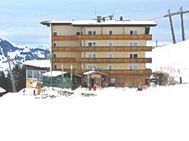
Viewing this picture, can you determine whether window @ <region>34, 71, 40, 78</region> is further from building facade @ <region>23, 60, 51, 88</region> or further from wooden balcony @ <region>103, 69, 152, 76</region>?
wooden balcony @ <region>103, 69, 152, 76</region>

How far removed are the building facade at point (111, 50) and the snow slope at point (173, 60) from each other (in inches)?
306

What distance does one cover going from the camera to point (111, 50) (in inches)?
2960

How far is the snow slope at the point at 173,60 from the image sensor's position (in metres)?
89.2

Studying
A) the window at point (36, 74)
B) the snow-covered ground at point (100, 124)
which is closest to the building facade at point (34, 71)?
the window at point (36, 74)

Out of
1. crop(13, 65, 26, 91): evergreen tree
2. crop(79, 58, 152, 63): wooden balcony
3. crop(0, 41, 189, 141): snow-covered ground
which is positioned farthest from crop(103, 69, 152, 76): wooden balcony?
crop(0, 41, 189, 141): snow-covered ground

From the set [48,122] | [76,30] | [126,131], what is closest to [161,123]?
[126,131]

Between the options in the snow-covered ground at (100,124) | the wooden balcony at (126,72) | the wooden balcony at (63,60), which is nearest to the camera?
the snow-covered ground at (100,124)

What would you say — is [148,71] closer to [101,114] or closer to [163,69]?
[163,69]

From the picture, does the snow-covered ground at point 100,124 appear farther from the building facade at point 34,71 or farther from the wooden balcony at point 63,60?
the building facade at point 34,71

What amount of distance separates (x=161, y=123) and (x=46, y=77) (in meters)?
50.6

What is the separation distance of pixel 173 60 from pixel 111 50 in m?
29.1

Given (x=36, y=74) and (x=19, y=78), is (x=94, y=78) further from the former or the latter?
(x=19, y=78)

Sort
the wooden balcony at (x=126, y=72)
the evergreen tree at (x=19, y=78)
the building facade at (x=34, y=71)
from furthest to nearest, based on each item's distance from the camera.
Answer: the evergreen tree at (x=19, y=78)
the building facade at (x=34, y=71)
the wooden balcony at (x=126, y=72)

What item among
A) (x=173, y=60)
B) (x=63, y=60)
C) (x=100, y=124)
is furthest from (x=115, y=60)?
(x=100, y=124)
